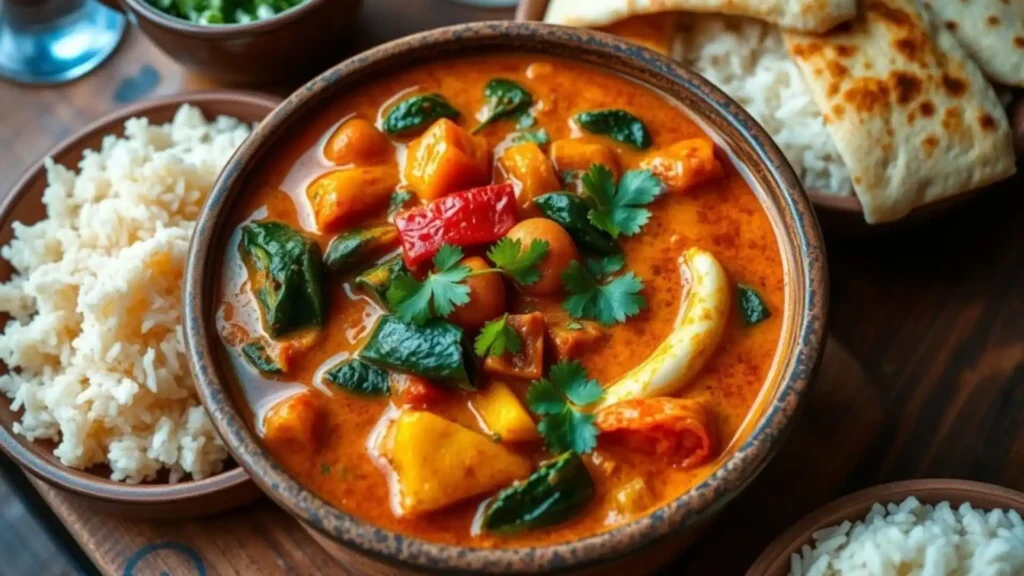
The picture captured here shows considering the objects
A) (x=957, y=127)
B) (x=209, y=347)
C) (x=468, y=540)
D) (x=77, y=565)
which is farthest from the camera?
(x=77, y=565)

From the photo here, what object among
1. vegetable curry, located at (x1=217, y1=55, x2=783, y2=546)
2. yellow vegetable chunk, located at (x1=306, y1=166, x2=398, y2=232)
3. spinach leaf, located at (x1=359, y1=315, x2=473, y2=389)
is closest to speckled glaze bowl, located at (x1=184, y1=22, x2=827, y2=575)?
vegetable curry, located at (x1=217, y1=55, x2=783, y2=546)

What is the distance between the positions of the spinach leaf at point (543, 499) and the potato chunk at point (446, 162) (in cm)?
61

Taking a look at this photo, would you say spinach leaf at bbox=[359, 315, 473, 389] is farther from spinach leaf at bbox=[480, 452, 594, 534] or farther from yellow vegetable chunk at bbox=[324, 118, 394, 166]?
yellow vegetable chunk at bbox=[324, 118, 394, 166]

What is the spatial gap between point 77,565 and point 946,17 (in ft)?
8.21

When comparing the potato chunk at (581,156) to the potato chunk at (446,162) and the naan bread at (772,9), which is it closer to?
the potato chunk at (446,162)

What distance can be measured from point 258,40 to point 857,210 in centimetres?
154

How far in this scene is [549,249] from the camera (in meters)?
1.95

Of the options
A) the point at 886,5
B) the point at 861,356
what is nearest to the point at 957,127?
the point at 886,5

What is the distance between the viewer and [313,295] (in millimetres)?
1974

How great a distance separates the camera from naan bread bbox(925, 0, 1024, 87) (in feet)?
8.31

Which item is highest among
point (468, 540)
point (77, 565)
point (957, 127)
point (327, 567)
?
point (957, 127)

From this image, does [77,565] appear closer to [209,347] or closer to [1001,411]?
[209,347]

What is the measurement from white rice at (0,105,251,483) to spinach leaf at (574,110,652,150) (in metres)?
0.99

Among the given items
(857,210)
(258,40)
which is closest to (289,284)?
(258,40)
